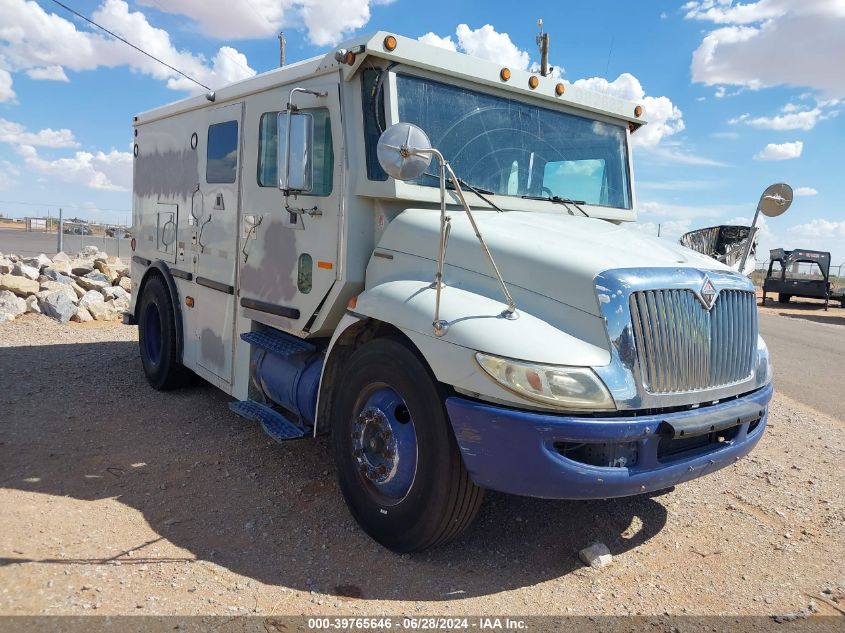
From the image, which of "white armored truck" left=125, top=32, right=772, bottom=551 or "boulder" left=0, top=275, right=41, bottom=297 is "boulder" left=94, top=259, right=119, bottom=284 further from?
"white armored truck" left=125, top=32, right=772, bottom=551

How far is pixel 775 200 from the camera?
183 inches

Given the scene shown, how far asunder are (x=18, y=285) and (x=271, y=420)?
Answer: 803 cm

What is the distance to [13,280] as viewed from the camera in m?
10.7

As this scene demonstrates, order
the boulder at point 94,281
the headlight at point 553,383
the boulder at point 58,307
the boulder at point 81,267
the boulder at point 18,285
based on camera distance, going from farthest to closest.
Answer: the boulder at point 81,267, the boulder at point 94,281, the boulder at point 18,285, the boulder at point 58,307, the headlight at point 553,383

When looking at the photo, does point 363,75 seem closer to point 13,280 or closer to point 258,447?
point 258,447

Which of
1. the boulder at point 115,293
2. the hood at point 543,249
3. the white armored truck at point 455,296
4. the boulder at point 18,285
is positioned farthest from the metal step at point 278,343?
the boulder at point 115,293

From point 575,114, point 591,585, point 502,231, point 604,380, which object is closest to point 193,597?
point 591,585

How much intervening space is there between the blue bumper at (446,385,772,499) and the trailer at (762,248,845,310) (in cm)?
2417

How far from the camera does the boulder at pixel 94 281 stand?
38.9 feet

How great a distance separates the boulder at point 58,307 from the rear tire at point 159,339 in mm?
3771

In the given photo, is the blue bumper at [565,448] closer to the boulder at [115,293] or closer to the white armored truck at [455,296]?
the white armored truck at [455,296]

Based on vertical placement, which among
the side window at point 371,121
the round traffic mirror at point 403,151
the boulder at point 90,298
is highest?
the side window at point 371,121

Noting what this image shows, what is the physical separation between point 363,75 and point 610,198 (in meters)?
2.02

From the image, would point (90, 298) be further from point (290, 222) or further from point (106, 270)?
point (290, 222)
